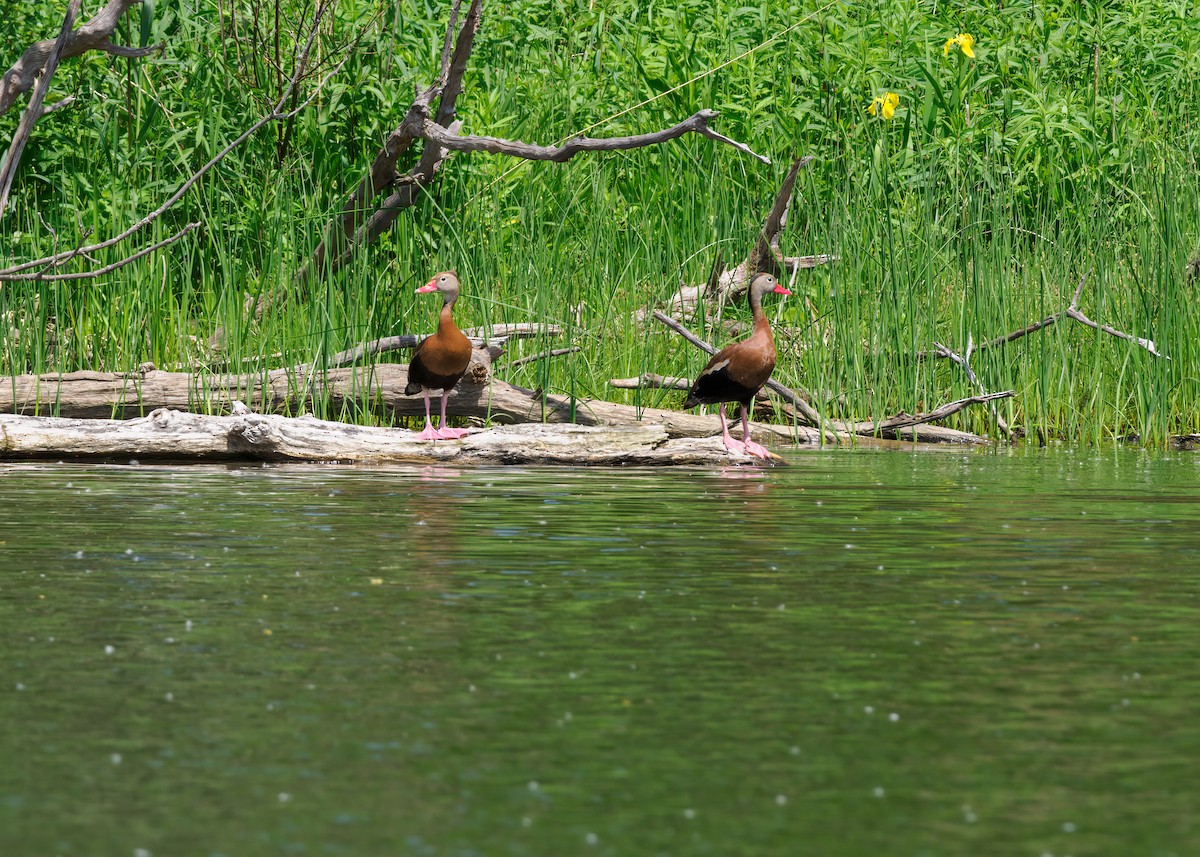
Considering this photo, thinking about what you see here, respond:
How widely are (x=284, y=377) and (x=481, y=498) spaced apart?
333 centimetres

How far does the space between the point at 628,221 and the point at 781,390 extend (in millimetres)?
1603

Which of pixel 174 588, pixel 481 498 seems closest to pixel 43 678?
pixel 174 588

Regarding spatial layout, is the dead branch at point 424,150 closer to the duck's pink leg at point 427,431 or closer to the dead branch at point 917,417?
the duck's pink leg at point 427,431

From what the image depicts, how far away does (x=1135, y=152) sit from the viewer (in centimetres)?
1412

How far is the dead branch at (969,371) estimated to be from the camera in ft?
42.3

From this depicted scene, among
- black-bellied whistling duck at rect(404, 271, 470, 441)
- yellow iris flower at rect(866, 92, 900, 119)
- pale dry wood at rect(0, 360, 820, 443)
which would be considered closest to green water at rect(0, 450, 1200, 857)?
black-bellied whistling duck at rect(404, 271, 470, 441)

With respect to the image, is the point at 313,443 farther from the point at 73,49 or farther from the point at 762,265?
the point at 762,265

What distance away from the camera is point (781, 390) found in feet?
42.4

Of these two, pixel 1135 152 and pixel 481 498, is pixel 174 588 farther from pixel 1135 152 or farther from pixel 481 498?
pixel 1135 152

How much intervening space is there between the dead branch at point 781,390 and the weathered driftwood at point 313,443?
1534 mm

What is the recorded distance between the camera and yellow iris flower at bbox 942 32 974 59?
1434 cm

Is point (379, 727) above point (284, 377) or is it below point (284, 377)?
below

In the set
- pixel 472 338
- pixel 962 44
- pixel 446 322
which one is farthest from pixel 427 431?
pixel 962 44

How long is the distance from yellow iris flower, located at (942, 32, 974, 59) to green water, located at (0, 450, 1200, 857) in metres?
7.09
